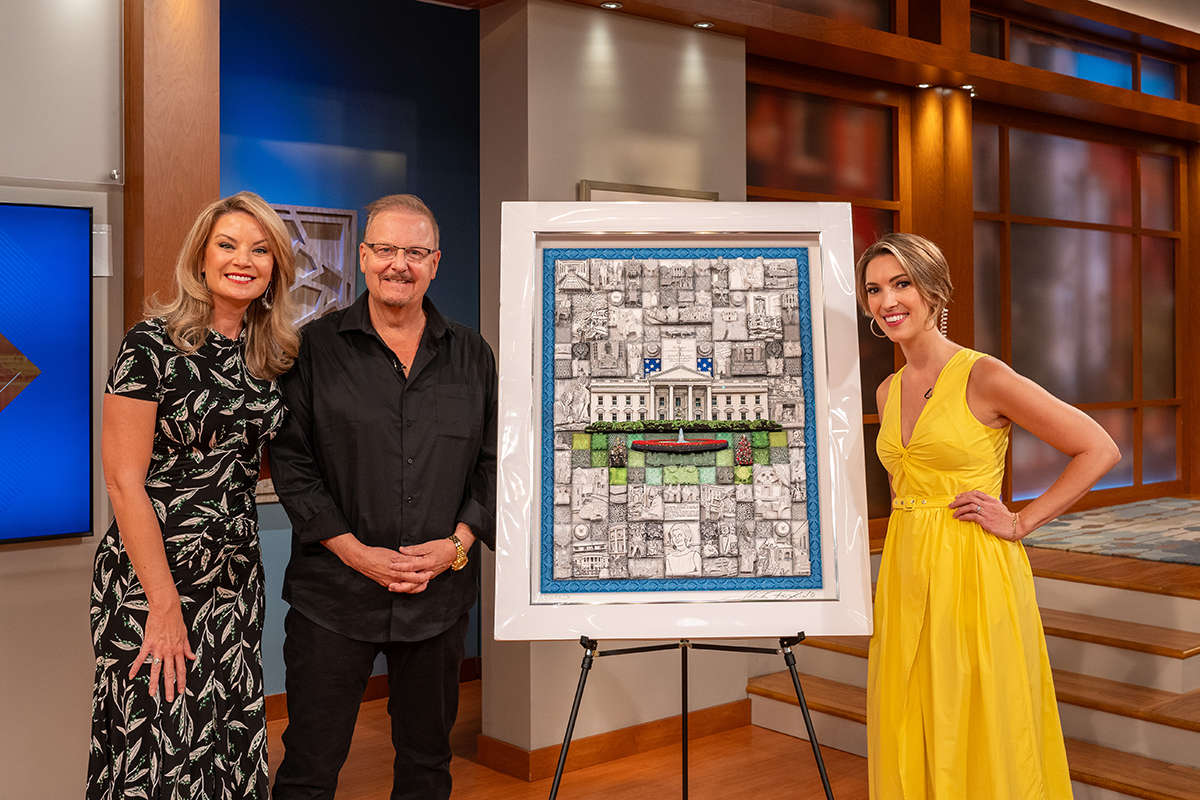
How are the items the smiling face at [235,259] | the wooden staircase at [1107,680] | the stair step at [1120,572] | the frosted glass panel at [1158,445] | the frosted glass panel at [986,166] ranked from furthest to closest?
the frosted glass panel at [1158,445]
the frosted glass panel at [986,166]
the stair step at [1120,572]
the wooden staircase at [1107,680]
the smiling face at [235,259]

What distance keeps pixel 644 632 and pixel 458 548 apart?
0.46 meters

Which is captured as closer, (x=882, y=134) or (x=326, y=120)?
(x=326, y=120)

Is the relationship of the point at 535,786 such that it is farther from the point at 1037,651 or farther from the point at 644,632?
the point at 1037,651

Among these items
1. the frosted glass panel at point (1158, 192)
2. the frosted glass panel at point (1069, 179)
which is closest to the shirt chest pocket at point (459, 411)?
the frosted glass panel at point (1069, 179)

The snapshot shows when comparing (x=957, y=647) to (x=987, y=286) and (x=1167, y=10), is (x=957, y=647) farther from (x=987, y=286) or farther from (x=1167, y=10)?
(x=1167, y=10)

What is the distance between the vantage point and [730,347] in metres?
2.22

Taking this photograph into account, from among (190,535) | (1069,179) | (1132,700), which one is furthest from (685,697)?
(1069,179)

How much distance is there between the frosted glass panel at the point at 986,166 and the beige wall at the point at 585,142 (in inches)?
80.2

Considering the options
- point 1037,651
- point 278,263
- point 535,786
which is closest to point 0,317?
point 278,263

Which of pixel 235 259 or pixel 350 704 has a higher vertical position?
pixel 235 259

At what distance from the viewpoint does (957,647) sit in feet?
7.17

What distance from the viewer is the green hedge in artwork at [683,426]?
7.11ft
